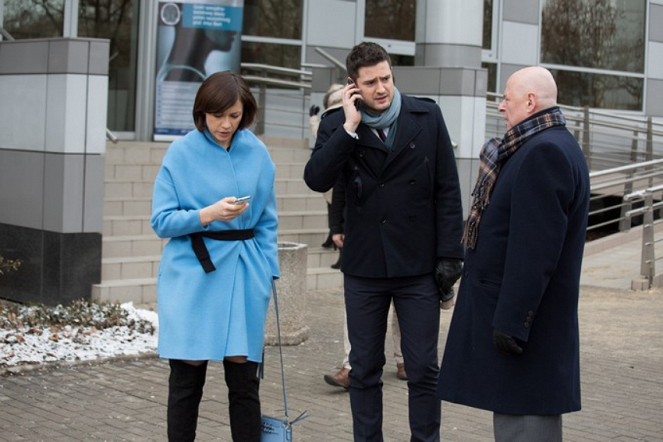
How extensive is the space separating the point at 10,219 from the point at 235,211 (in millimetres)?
6377

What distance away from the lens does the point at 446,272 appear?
543 centimetres

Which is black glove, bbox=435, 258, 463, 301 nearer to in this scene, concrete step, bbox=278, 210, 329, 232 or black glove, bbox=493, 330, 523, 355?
Result: black glove, bbox=493, 330, 523, 355

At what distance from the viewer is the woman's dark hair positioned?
4.90m

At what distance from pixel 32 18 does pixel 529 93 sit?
1168 centimetres

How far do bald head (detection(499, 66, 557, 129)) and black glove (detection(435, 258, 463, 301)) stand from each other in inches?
45.2

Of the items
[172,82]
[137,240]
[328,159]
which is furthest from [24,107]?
[328,159]

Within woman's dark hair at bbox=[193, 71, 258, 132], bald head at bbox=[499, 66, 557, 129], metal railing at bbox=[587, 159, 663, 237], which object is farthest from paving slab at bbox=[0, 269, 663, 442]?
metal railing at bbox=[587, 159, 663, 237]

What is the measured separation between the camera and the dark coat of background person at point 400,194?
5.40 metres

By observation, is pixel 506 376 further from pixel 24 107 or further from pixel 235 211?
pixel 24 107

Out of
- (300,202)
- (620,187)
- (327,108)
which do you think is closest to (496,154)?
(327,108)

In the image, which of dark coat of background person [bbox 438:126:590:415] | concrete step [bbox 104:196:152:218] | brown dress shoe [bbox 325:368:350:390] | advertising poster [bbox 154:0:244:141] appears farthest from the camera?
advertising poster [bbox 154:0:244:141]

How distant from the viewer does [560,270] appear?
14.5 feet

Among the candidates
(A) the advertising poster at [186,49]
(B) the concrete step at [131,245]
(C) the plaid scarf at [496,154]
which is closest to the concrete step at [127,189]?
(B) the concrete step at [131,245]

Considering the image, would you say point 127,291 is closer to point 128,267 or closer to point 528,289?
point 128,267
